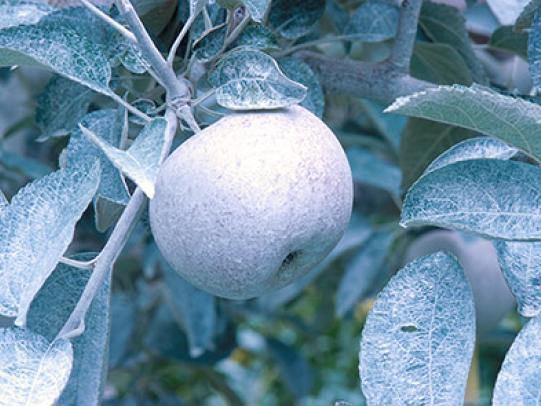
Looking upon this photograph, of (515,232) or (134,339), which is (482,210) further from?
(134,339)

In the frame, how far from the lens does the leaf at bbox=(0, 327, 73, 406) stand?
1.83 feet

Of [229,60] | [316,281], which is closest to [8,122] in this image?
[316,281]

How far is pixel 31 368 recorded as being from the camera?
0.59 metres

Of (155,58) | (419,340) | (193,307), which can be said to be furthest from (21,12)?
(193,307)

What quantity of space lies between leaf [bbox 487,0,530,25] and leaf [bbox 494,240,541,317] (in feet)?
1.05

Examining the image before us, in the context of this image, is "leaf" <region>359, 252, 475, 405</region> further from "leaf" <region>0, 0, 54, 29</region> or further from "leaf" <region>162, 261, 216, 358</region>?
"leaf" <region>162, 261, 216, 358</region>

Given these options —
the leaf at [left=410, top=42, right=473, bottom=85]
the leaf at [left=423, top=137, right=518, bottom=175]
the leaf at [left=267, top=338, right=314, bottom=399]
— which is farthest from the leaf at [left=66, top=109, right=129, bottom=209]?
the leaf at [left=267, top=338, right=314, bottom=399]

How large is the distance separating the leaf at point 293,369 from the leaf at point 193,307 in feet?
1.91

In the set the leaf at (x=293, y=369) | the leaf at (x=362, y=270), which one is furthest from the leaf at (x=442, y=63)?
the leaf at (x=293, y=369)

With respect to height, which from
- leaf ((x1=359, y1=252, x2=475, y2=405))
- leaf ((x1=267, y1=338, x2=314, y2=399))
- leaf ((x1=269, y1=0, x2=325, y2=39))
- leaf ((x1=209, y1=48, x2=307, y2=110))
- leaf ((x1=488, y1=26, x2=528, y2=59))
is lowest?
leaf ((x1=267, y1=338, x2=314, y2=399))

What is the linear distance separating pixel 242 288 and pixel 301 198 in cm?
7

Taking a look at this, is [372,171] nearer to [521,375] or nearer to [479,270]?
[479,270]

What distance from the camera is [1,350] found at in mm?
593

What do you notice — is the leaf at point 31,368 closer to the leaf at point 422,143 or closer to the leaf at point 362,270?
the leaf at point 422,143
